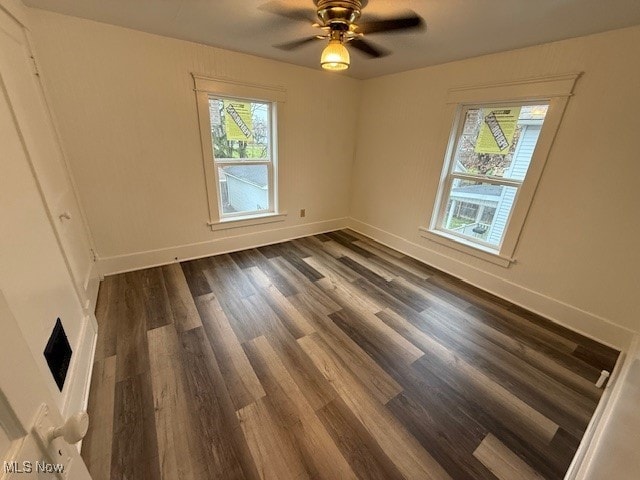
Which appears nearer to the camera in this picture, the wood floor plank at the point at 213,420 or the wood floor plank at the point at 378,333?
the wood floor plank at the point at 213,420

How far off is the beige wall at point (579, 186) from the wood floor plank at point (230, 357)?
2.43m

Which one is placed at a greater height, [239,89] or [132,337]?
[239,89]

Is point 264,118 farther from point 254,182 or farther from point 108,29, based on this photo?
point 108,29

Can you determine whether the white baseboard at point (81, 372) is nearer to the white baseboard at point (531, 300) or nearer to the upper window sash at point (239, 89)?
the upper window sash at point (239, 89)

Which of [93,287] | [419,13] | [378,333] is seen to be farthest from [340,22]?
[93,287]

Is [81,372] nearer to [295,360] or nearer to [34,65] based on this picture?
[295,360]

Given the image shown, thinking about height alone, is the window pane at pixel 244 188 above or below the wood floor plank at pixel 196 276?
above

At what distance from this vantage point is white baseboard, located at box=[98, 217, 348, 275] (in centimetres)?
266

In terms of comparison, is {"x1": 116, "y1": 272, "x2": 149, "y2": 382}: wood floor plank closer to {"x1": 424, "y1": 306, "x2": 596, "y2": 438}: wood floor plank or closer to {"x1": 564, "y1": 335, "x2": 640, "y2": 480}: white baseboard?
{"x1": 424, "y1": 306, "x2": 596, "y2": 438}: wood floor plank

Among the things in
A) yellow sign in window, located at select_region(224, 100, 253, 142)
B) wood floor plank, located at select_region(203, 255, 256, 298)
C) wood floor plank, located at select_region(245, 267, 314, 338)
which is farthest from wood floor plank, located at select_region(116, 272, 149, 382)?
yellow sign in window, located at select_region(224, 100, 253, 142)

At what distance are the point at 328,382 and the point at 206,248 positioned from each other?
2224 mm

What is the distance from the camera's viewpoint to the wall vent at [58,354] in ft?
3.83

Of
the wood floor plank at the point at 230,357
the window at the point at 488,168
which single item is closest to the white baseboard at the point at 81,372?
the wood floor plank at the point at 230,357

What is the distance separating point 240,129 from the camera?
2998 mm
